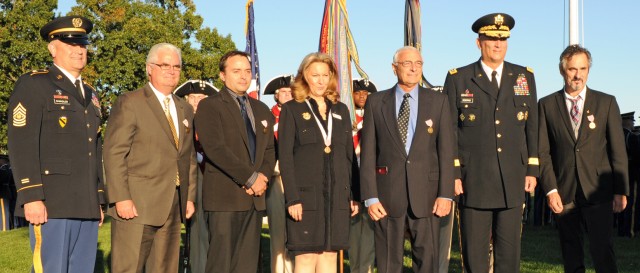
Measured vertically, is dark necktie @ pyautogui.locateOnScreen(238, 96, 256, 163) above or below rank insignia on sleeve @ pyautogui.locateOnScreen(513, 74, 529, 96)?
below

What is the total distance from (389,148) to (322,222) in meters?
0.82

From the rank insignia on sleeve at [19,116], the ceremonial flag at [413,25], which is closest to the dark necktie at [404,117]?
the rank insignia on sleeve at [19,116]

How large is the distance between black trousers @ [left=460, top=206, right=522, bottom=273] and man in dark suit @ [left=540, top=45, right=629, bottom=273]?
550 millimetres

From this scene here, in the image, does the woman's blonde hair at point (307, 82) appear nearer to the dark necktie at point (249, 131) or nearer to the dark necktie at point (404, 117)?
the dark necktie at point (249, 131)

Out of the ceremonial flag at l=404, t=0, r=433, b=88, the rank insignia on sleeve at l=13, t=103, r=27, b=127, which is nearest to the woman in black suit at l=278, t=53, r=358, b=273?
the rank insignia on sleeve at l=13, t=103, r=27, b=127

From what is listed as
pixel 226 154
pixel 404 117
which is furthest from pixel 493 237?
pixel 226 154

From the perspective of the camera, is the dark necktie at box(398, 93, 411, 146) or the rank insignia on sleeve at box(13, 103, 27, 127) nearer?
the rank insignia on sleeve at box(13, 103, 27, 127)

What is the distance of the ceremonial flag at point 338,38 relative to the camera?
10297 millimetres

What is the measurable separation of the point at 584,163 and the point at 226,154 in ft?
10.0

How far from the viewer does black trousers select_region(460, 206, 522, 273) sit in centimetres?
624

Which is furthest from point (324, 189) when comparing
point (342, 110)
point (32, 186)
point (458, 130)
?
point (32, 186)

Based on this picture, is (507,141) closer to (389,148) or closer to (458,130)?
(458,130)

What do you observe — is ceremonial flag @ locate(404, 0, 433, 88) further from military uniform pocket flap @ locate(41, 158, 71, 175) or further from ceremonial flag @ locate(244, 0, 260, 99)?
military uniform pocket flap @ locate(41, 158, 71, 175)

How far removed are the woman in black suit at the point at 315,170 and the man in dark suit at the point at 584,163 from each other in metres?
Result: 1.81
